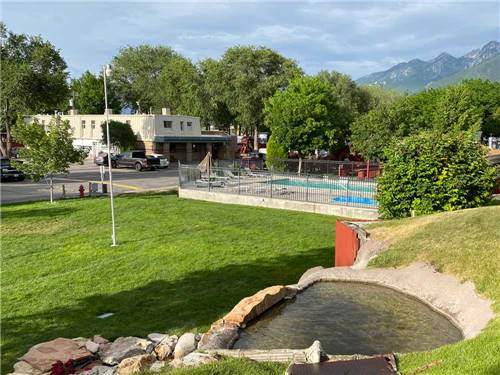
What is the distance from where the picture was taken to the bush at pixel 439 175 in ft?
50.4

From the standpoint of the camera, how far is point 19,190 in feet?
101

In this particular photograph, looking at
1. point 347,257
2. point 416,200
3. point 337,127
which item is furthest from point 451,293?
point 337,127

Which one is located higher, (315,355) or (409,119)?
(409,119)

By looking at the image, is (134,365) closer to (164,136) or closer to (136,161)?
(136,161)

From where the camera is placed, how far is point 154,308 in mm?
10797

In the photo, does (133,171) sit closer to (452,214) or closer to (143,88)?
(452,214)

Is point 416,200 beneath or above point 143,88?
beneath

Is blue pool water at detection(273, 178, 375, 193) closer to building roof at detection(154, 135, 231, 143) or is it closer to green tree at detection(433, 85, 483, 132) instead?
green tree at detection(433, 85, 483, 132)

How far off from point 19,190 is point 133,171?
14.5 metres

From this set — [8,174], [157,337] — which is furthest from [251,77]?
[157,337]

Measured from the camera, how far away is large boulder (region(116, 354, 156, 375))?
708 cm

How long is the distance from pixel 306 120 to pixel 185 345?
108ft

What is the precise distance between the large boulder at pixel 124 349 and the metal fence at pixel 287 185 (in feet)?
47.1

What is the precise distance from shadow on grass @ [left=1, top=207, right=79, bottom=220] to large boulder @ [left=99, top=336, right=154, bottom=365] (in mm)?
15203
